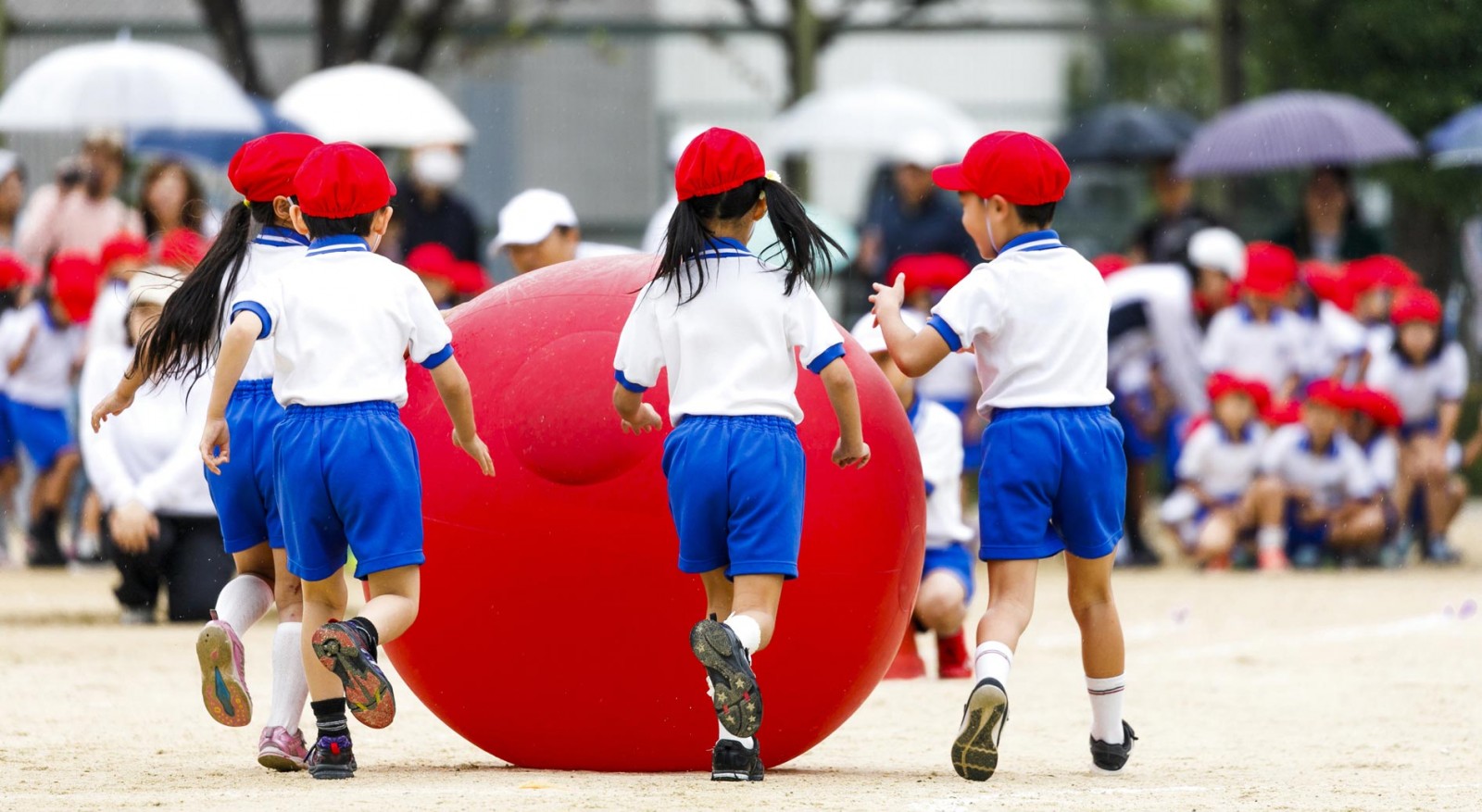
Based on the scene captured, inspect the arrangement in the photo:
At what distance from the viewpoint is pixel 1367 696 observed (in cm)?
848

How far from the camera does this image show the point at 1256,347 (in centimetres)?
1436

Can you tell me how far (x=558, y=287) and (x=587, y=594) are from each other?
1006 millimetres

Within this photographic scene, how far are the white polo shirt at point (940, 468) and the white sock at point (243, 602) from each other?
3.04 metres

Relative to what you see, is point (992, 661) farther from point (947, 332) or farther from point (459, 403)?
point (459, 403)

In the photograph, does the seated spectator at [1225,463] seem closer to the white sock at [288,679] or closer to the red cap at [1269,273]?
the red cap at [1269,273]

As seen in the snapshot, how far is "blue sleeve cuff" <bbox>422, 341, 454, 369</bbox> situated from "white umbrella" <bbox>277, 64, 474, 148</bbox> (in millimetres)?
9307

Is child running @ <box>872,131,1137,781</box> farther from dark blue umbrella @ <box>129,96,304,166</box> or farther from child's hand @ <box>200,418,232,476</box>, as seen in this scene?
dark blue umbrella @ <box>129,96,304,166</box>

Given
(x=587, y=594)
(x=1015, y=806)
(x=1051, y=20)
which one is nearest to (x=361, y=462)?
(x=587, y=594)

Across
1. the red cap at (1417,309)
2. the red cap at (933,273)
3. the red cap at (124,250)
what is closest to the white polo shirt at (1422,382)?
the red cap at (1417,309)

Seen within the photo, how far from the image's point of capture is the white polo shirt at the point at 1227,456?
46.5 feet

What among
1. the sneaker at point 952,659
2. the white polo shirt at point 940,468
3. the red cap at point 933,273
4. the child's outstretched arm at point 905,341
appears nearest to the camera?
the child's outstretched arm at point 905,341

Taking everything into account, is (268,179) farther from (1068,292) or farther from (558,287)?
(1068,292)

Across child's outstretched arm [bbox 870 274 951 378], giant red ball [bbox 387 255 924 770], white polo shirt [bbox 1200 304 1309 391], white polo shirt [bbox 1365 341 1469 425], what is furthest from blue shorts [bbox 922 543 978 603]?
white polo shirt [bbox 1365 341 1469 425]

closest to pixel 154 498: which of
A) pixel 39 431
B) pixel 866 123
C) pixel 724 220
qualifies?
pixel 39 431
